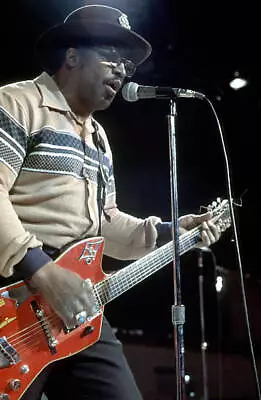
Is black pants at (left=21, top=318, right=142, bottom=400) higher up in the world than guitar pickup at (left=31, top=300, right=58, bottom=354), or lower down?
lower down

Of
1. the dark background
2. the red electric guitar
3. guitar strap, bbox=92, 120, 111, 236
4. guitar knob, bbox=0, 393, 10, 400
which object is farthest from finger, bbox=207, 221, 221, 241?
the dark background

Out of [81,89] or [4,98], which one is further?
[81,89]

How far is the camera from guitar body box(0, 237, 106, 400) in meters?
1.88

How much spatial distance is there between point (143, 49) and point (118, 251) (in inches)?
35.7

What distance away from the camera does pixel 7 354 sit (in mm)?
1871

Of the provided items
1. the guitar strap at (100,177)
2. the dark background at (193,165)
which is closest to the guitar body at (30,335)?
the guitar strap at (100,177)

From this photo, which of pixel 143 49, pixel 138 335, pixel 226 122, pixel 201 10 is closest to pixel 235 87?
pixel 226 122

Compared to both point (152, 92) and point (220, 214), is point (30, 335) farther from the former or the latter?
point (220, 214)

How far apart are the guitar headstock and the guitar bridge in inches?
46.8

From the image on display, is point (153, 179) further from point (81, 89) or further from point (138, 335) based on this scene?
point (81, 89)

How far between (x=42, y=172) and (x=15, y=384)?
29.0 inches

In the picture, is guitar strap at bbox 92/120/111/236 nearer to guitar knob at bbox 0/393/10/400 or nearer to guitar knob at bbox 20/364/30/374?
guitar knob at bbox 20/364/30/374

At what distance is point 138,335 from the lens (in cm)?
590

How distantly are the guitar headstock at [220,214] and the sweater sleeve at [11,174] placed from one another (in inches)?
41.4
